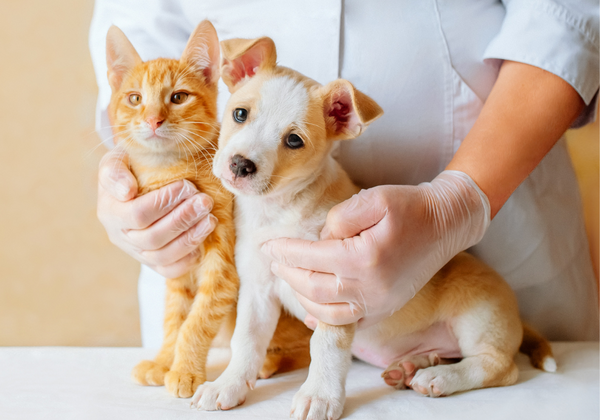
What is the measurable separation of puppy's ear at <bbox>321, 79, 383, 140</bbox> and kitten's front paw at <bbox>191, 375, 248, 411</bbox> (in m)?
0.65

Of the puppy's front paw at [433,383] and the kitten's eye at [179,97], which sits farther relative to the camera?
the kitten's eye at [179,97]

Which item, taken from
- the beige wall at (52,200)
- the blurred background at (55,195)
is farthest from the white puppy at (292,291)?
the beige wall at (52,200)

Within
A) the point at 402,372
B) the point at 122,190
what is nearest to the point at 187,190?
the point at 122,190

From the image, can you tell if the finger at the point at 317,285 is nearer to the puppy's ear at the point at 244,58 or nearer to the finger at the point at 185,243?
the finger at the point at 185,243

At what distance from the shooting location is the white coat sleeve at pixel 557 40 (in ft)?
4.32

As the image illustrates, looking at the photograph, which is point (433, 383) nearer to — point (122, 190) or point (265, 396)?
point (265, 396)

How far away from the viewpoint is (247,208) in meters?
1.25

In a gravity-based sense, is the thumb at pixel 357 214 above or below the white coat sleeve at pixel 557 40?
below

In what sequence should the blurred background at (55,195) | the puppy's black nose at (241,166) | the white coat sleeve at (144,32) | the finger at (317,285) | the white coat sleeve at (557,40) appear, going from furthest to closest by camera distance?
the blurred background at (55,195), the white coat sleeve at (144,32), the white coat sleeve at (557,40), the finger at (317,285), the puppy's black nose at (241,166)

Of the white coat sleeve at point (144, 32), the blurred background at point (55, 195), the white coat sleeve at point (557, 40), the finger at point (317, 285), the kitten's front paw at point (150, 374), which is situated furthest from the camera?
the blurred background at point (55, 195)

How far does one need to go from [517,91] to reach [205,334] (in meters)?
1.09

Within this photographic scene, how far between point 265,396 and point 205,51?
3.02ft

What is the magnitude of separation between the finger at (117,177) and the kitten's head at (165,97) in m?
0.05

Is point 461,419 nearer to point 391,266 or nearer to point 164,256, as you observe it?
point 391,266
